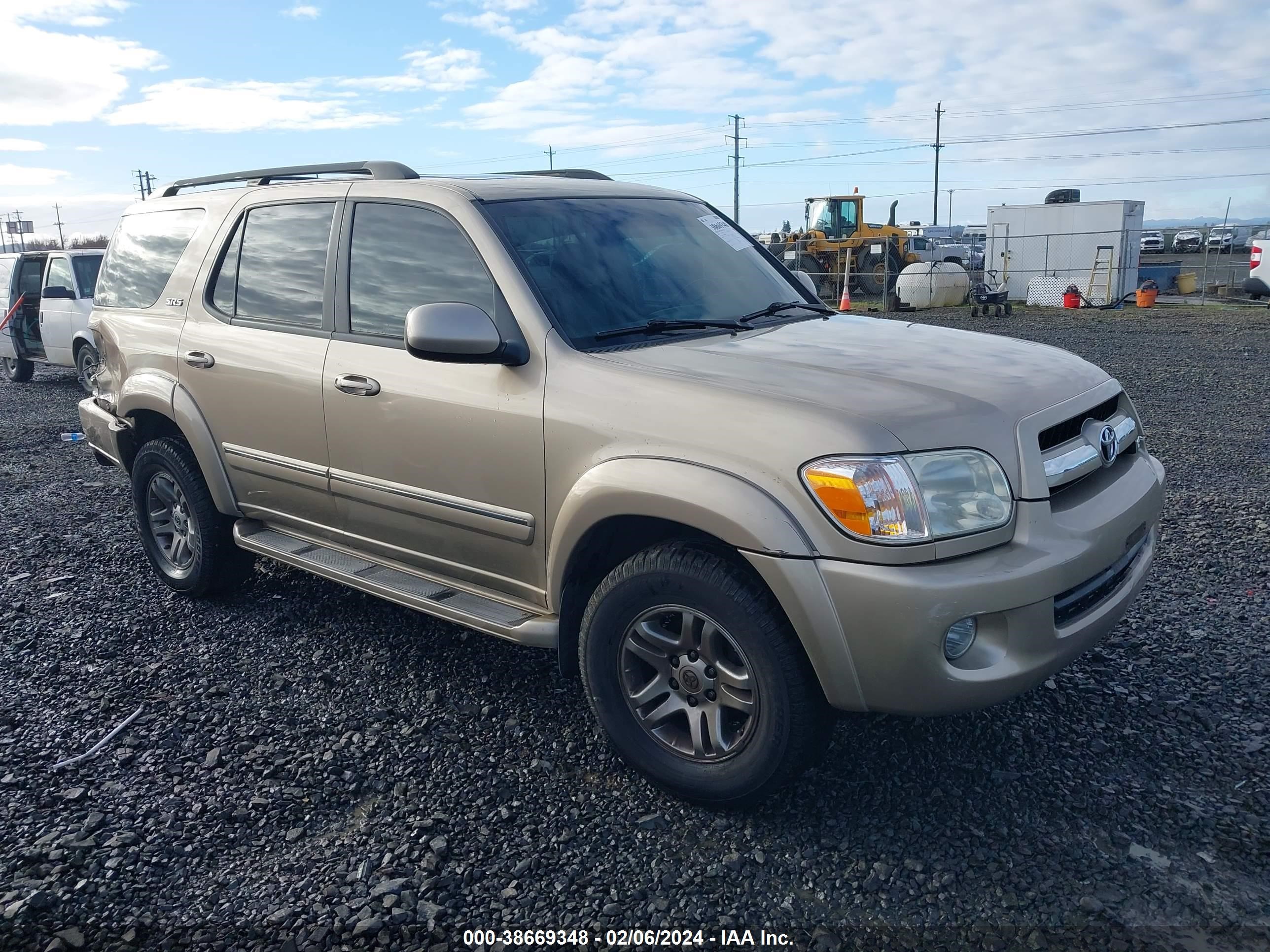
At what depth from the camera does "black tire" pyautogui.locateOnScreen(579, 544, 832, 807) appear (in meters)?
2.70

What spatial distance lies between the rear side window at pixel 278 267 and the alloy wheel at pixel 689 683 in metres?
1.96

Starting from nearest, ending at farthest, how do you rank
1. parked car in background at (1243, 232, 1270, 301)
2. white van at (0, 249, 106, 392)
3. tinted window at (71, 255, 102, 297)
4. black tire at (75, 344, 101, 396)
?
black tire at (75, 344, 101, 396) → white van at (0, 249, 106, 392) → tinted window at (71, 255, 102, 297) → parked car in background at (1243, 232, 1270, 301)

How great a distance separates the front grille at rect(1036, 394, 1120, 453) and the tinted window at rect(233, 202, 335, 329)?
2722 mm

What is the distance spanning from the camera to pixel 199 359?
4.43 m

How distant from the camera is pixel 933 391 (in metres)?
2.83

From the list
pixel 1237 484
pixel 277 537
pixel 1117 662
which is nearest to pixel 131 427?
pixel 277 537

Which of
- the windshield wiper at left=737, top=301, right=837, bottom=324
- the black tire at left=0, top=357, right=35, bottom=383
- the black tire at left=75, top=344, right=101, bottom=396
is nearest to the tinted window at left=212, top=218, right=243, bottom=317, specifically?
the windshield wiper at left=737, top=301, right=837, bottom=324

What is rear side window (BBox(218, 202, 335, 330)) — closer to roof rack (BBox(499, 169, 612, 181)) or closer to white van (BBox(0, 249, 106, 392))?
roof rack (BBox(499, 169, 612, 181))

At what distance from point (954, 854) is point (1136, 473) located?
54.0 inches

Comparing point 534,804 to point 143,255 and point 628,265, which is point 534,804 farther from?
point 143,255

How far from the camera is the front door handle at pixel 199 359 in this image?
14.4 feet

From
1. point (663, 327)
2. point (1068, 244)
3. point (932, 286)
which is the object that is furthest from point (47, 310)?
point (1068, 244)

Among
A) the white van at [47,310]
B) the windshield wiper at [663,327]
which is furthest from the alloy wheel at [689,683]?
the white van at [47,310]

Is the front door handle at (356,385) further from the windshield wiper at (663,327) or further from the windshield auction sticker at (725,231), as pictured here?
the windshield auction sticker at (725,231)
